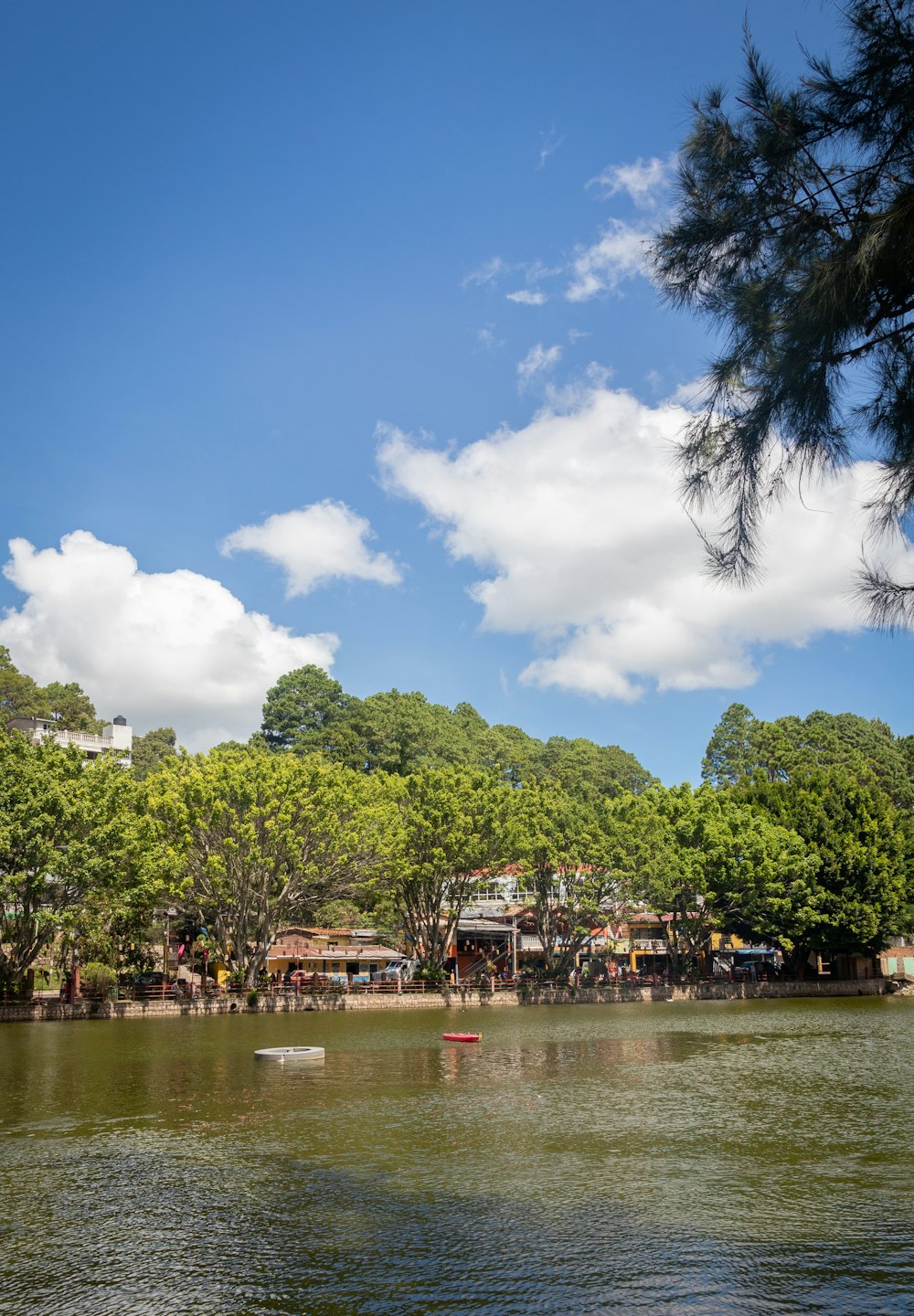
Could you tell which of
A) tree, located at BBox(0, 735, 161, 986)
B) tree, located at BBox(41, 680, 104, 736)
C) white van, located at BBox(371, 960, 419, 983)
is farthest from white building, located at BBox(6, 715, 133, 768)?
tree, located at BBox(0, 735, 161, 986)

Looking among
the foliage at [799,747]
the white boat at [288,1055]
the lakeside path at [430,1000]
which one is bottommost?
the lakeside path at [430,1000]

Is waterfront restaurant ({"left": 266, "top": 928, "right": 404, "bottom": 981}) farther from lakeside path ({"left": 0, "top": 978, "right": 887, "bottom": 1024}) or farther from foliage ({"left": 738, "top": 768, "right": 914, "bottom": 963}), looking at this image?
foliage ({"left": 738, "top": 768, "right": 914, "bottom": 963})

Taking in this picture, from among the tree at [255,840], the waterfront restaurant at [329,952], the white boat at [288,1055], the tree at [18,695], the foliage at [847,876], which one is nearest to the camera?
the white boat at [288,1055]

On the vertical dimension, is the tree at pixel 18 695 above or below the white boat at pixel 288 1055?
above

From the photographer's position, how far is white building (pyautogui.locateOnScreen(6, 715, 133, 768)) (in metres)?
71.2

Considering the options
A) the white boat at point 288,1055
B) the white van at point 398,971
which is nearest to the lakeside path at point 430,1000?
the white van at point 398,971

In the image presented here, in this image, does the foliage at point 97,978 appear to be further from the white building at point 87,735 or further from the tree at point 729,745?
the tree at point 729,745

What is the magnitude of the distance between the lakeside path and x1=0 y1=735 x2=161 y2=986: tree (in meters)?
2.23

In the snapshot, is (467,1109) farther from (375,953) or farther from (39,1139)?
(375,953)

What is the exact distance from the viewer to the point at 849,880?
1989 inches

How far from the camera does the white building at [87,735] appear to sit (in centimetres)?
7119

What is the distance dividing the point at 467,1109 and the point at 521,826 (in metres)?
29.8

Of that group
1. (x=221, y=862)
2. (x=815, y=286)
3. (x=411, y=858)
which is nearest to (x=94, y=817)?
(x=221, y=862)

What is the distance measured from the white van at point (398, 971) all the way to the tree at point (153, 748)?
127 feet
